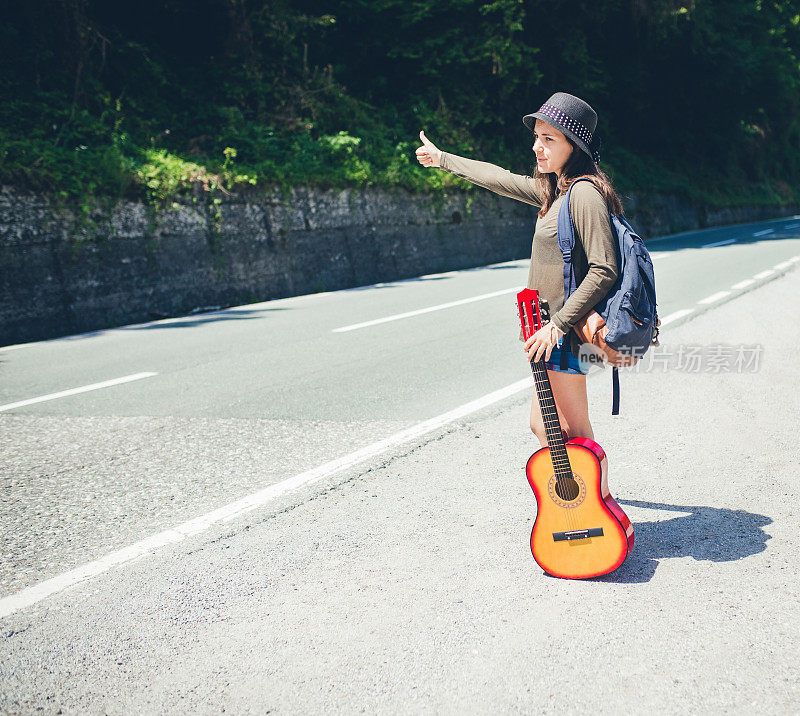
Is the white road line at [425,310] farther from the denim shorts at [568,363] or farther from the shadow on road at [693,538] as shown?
the denim shorts at [568,363]

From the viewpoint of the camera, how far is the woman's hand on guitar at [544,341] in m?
2.88

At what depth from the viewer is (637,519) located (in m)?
3.62

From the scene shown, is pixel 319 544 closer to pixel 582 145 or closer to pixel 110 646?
pixel 110 646

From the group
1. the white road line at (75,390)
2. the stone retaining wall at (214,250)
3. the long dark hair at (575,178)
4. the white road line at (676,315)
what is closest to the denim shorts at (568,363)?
the long dark hair at (575,178)

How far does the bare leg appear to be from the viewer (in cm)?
316


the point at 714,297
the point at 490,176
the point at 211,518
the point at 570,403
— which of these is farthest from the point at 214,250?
the point at 570,403

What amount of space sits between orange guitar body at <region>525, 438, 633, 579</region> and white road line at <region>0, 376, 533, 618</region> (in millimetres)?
1531

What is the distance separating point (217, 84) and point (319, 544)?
53.6ft

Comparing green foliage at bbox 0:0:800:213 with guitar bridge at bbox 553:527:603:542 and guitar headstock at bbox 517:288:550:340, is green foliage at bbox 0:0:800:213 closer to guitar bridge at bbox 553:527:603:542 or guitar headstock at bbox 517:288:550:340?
guitar headstock at bbox 517:288:550:340

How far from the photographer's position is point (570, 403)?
3182 mm

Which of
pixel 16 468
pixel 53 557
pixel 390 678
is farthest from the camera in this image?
pixel 16 468

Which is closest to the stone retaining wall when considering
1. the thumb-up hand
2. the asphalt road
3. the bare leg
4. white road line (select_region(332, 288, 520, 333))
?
white road line (select_region(332, 288, 520, 333))

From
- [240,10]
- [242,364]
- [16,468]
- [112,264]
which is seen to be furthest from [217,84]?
[16,468]

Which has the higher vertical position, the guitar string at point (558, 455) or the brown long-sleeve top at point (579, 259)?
the brown long-sleeve top at point (579, 259)
